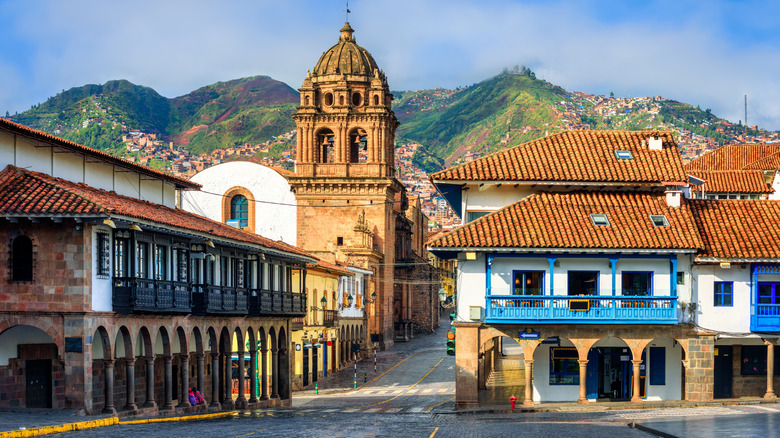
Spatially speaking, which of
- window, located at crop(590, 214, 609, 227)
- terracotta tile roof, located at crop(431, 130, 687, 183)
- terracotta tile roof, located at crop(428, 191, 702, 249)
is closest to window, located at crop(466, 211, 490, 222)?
terracotta tile roof, located at crop(431, 130, 687, 183)

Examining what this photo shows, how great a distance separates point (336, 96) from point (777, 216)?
5630cm

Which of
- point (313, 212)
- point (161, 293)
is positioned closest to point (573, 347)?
point (161, 293)

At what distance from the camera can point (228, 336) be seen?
4644 cm

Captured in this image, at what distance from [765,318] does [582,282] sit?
683 cm

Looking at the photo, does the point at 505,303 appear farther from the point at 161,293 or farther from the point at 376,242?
the point at 376,242

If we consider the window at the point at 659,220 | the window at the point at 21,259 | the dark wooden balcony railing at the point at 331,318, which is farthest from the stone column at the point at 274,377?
the window at the point at 21,259

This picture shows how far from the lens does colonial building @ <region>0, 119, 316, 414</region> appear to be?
33562 millimetres

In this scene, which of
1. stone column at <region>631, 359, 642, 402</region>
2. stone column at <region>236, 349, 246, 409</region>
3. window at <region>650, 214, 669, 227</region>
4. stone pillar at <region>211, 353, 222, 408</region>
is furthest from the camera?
stone column at <region>236, 349, 246, 409</region>

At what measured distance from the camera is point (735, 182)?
70250mm

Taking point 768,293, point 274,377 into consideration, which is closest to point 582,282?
point 768,293

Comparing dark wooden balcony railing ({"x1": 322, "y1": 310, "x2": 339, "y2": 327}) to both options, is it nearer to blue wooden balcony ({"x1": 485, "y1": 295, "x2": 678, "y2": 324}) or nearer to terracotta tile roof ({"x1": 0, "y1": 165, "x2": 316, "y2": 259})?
blue wooden balcony ({"x1": 485, "y1": 295, "x2": 678, "y2": 324})

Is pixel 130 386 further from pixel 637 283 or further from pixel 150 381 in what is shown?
pixel 637 283

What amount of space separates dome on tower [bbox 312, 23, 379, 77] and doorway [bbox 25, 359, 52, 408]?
6413 cm

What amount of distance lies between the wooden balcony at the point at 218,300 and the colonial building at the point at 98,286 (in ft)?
0.15
